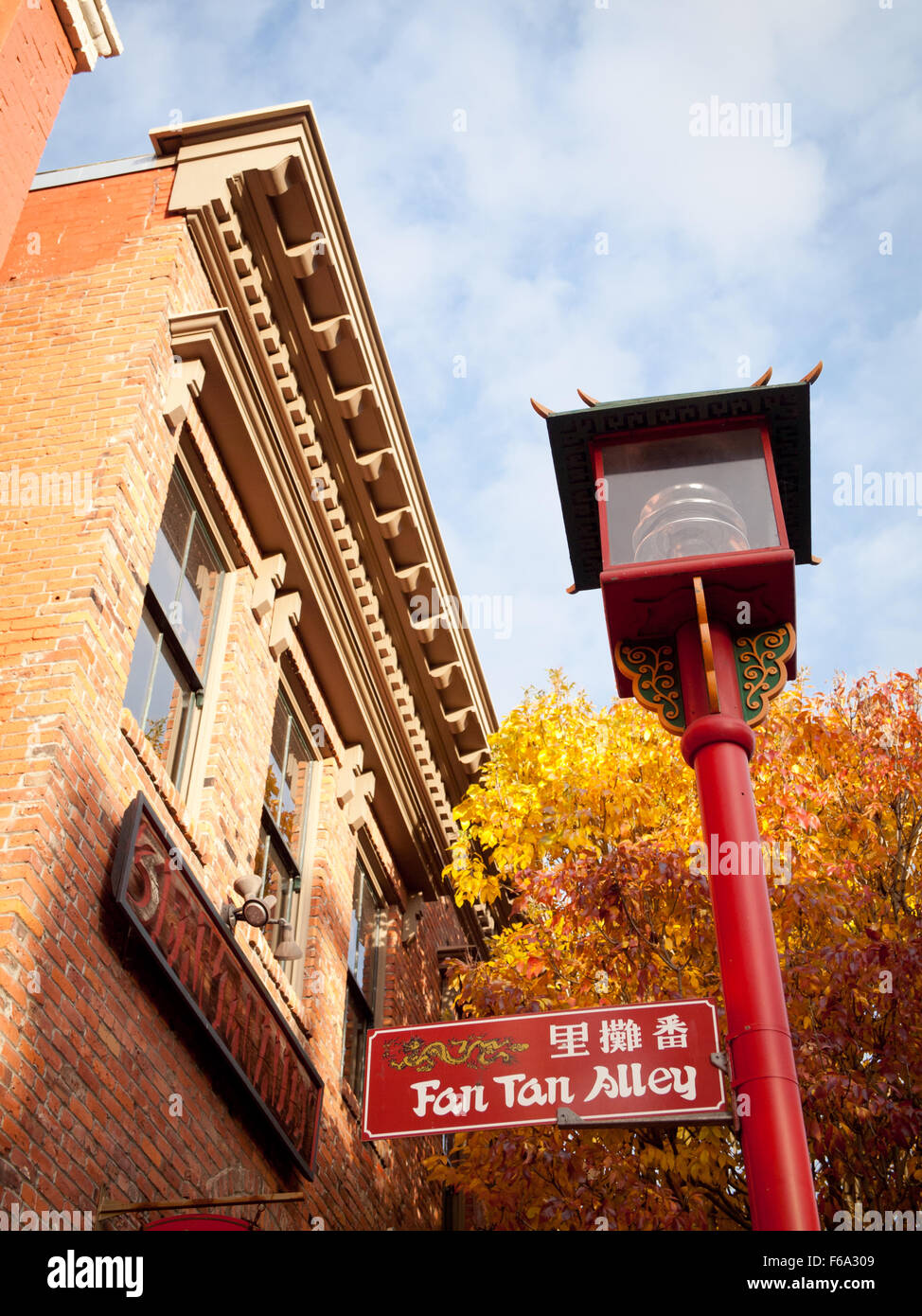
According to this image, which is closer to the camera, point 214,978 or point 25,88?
point 214,978

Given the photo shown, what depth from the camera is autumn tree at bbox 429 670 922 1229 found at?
8961 millimetres

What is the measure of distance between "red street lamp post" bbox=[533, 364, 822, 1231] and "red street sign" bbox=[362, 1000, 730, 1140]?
0.81 metres

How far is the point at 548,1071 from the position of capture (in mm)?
5457

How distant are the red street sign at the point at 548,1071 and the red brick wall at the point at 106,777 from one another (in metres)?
1.62

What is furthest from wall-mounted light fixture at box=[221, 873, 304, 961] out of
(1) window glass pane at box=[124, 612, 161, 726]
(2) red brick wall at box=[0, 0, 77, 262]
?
(2) red brick wall at box=[0, 0, 77, 262]

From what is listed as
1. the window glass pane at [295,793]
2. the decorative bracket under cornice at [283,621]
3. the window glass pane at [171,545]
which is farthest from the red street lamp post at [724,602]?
the window glass pane at [295,793]

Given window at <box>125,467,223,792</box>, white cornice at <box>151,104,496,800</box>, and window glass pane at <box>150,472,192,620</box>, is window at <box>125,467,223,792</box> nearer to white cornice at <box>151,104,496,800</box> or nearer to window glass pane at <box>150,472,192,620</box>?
window glass pane at <box>150,472,192,620</box>

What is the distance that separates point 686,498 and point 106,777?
359 cm

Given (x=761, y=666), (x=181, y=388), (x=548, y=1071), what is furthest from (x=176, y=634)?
(x=761, y=666)

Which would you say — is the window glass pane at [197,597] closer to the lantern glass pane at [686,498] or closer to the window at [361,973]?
the window at [361,973]

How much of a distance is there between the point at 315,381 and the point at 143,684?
3.85 m

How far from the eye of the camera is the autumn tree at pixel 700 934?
8.96m

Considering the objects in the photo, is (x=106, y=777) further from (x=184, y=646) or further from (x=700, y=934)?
(x=700, y=934)

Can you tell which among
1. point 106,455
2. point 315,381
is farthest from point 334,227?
point 106,455
